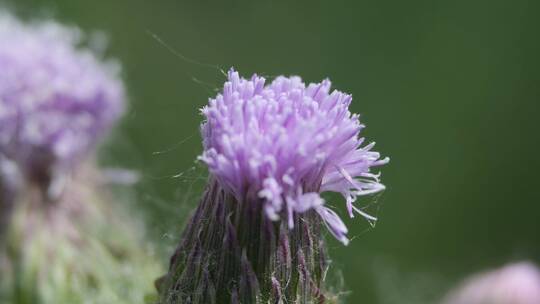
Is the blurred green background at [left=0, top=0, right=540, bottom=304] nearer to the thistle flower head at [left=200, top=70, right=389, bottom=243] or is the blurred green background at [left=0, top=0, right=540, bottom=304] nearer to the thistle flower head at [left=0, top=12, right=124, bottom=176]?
the thistle flower head at [left=0, top=12, right=124, bottom=176]

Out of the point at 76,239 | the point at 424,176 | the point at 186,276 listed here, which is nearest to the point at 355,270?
the point at 424,176

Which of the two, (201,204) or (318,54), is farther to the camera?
(318,54)

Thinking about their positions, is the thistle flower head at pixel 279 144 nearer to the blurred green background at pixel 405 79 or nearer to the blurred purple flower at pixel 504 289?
the blurred purple flower at pixel 504 289

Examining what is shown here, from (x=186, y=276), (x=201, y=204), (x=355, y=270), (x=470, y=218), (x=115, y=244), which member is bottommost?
(x=186, y=276)

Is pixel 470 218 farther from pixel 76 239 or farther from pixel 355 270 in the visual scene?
pixel 76 239

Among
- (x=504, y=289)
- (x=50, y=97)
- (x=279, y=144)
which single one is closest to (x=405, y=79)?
(x=504, y=289)

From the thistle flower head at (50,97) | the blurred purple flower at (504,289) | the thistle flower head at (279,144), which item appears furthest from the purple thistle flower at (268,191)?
the blurred purple flower at (504,289)

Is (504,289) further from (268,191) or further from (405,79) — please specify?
(405,79)
